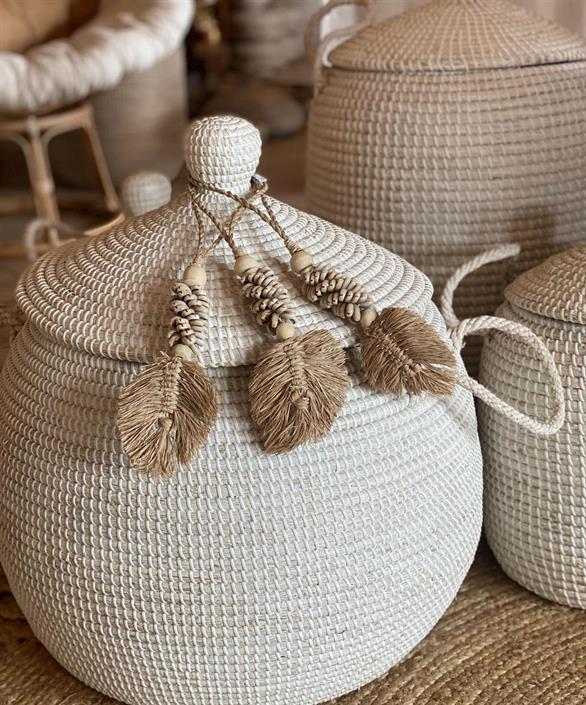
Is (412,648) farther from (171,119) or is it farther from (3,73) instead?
(171,119)

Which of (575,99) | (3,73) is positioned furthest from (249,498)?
(3,73)

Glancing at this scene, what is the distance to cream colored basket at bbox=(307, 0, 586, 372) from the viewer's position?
0.83m

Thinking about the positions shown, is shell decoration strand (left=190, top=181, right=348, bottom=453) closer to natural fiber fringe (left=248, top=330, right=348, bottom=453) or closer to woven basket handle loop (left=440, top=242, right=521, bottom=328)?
natural fiber fringe (left=248, top=330, right=348, bottom=453)

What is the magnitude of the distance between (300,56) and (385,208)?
2302mm

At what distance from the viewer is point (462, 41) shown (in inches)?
33.1

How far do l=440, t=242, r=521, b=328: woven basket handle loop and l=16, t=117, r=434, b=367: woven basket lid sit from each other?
0.37ft

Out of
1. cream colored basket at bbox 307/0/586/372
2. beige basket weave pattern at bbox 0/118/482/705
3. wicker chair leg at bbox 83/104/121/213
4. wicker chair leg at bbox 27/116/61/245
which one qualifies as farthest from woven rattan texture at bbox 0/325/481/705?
wicker chair leg at bbox 83/104/121/213

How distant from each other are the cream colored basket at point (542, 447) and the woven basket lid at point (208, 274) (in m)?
0.11

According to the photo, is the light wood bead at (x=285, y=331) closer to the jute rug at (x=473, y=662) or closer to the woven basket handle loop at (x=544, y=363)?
the woven basket handle loop at (x=544, y=363)

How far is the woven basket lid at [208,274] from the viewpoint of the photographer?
566 millimetres

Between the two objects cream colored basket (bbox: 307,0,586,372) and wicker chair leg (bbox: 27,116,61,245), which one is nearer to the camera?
cream colored basket (bbox: 307,0,586,372)

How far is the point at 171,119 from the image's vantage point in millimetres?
2250

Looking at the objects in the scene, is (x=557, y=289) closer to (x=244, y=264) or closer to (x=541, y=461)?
(x=541, y=461)

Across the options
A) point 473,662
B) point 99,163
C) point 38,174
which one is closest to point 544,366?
point 473,662
